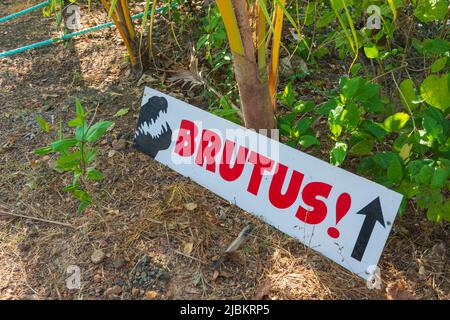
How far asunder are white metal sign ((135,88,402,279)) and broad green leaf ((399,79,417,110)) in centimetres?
21

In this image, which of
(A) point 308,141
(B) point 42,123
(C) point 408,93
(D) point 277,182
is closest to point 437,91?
(C) point 408,93

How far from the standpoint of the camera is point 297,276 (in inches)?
39.3

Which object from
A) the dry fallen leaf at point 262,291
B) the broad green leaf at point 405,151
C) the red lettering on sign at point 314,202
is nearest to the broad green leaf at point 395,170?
the broad green leaf at point 405,151

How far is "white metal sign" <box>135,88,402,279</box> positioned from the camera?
3.10 feet

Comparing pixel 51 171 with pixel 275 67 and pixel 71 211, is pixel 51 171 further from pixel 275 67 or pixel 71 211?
pixel 275 67

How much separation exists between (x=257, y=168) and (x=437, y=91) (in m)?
0.43

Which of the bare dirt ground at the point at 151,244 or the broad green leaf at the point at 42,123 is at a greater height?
the broad green leaf at the point at 42,123

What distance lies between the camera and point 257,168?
110 centimetres

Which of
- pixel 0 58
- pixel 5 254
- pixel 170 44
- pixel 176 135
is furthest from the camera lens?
pixel 0 58

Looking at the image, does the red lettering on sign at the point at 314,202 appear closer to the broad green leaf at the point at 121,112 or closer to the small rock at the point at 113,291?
the small rock at the point at 113,291

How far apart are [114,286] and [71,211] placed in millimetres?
294

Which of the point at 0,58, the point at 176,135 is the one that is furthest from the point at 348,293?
the point at 0,58

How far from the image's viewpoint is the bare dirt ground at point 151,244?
98 cm

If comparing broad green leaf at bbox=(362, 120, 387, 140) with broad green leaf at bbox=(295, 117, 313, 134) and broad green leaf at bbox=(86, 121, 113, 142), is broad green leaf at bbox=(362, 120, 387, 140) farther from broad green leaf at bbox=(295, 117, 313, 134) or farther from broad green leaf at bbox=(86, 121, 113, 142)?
broad green leaf at bbox=(86, 121, 113, 142)
